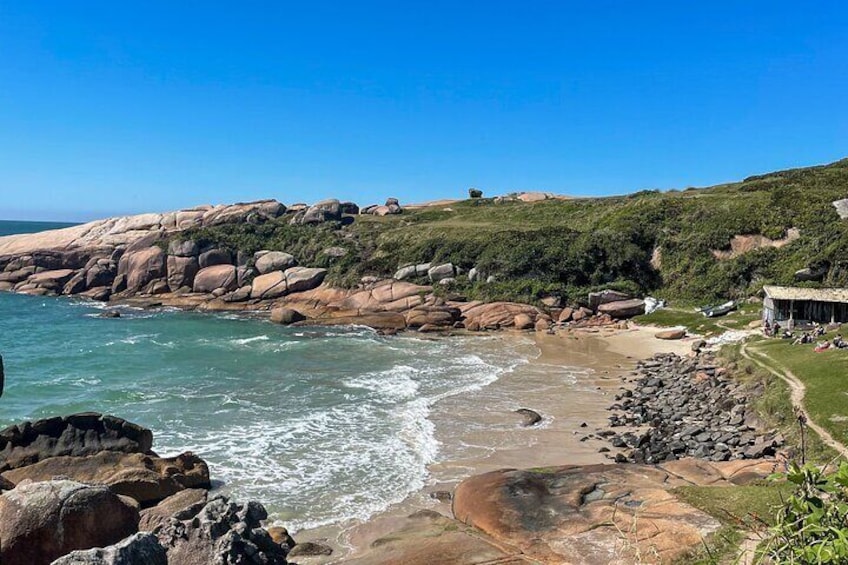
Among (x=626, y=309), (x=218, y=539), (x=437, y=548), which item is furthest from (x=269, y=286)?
(x=437, y=548)

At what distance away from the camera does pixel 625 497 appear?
12.7 metres

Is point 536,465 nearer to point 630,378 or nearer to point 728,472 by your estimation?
point 728,472

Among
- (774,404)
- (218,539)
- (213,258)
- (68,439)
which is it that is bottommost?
(68,439)

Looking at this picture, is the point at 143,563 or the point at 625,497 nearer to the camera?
the point at 143,563

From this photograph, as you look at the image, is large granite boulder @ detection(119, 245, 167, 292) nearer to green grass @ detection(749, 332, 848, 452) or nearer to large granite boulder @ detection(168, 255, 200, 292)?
large granite boulder @ detection(168, 255, 200, 292)

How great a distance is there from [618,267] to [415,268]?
60.6 ft

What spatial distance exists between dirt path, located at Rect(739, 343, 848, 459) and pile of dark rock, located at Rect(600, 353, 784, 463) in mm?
1059

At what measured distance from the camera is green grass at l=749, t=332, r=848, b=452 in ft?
54.7

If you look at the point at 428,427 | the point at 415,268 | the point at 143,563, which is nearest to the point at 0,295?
the point at 415,268

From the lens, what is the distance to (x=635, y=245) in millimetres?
54656

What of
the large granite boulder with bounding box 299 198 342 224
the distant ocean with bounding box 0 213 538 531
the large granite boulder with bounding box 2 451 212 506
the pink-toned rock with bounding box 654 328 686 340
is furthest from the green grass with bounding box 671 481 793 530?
the large granite boulder with bounding box 299 198 342 224

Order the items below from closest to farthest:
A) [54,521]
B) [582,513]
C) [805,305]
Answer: [54,521] < [582,513] < [805,305]

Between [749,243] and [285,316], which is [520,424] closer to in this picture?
[285,316]

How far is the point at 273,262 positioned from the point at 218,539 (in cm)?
5391
